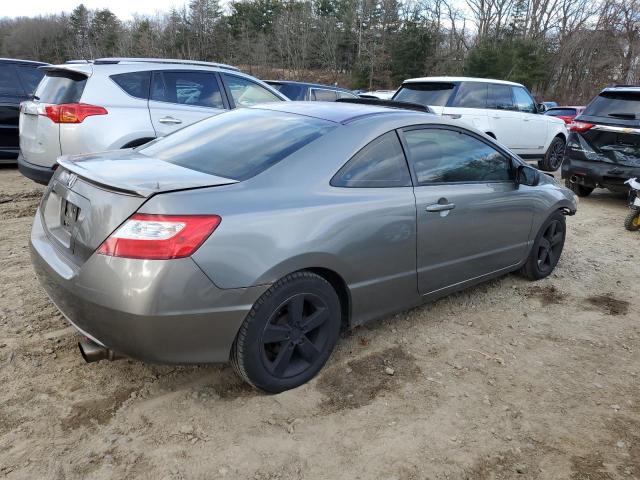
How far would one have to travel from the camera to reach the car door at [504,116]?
928 centimetres

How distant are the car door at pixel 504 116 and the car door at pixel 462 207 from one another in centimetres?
555

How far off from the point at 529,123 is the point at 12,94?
917 centimetres

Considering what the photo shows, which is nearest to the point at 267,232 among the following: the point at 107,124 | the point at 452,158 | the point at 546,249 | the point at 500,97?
the point at 452,158

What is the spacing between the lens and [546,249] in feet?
15.4

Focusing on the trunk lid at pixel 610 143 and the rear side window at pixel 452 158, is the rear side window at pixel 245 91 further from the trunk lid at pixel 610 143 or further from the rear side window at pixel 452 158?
the trunk lid at pixel 610 143

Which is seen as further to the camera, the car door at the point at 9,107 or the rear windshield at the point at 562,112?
the rear windshield at the point at 562,112

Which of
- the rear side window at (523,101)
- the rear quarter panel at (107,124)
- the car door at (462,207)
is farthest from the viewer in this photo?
the rear side window at (523,101)

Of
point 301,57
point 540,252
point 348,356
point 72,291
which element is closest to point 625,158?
point 540,252

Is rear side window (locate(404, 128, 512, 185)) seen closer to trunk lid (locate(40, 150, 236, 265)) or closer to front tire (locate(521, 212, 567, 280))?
front tire (locate(521, 212, 567, 280))

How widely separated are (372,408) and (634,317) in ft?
8.55

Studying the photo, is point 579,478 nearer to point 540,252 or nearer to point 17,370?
point 540,252

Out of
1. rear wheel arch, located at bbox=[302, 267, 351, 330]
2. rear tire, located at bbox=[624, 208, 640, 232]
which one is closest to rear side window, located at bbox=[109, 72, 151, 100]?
rear wheel arch, located at bbox=[302, 267, 351, 330]

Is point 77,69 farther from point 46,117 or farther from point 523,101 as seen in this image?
point 523,101

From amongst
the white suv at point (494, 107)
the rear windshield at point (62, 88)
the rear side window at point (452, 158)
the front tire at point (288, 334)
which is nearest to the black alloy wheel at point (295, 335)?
the front tire at point (288, 334)
